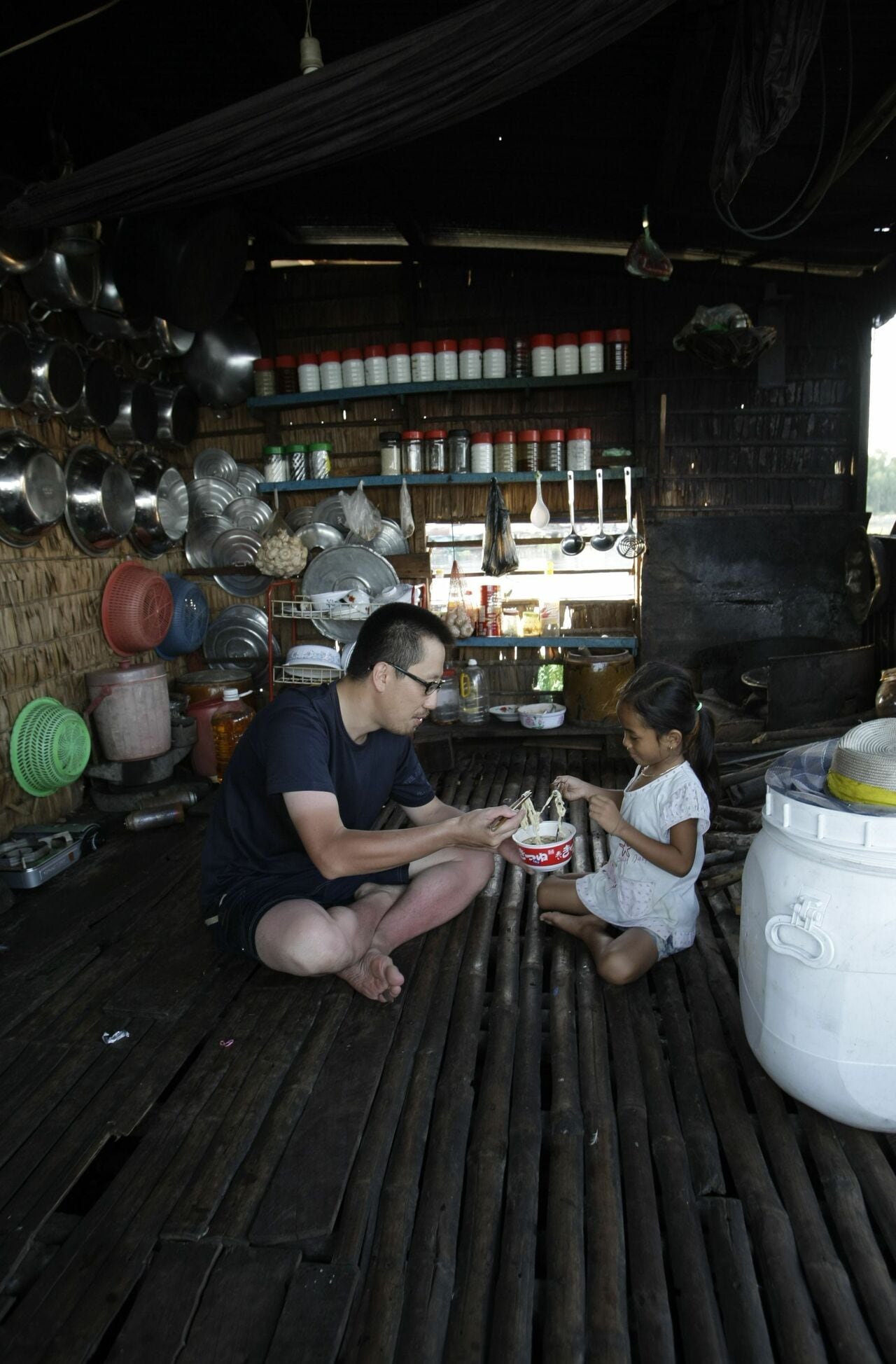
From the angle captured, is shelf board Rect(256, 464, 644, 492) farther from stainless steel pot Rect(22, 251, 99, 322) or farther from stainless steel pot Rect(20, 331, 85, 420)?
stainless steel pot Rect(22, 251, 99, 322)

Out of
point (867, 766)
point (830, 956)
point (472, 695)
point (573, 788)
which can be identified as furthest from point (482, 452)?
point (830, 956)

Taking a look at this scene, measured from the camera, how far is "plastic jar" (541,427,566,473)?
5703 millimetres

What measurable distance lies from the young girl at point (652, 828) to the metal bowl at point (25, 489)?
3.27 m

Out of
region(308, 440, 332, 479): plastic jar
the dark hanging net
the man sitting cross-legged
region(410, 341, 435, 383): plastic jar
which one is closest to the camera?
the dark hanging net

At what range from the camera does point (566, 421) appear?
597cm

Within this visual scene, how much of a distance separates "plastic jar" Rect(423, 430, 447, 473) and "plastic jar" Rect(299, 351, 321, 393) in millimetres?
887

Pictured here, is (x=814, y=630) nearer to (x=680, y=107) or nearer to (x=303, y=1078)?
(x=680, y=107)

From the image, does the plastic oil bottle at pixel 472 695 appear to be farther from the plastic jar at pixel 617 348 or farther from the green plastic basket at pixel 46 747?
the green plastic basket at pixel 46 747

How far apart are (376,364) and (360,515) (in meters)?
1.09

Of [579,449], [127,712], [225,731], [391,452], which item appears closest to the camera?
[127,712]

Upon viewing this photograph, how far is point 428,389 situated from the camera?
5.75m

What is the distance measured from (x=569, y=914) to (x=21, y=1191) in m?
1.93

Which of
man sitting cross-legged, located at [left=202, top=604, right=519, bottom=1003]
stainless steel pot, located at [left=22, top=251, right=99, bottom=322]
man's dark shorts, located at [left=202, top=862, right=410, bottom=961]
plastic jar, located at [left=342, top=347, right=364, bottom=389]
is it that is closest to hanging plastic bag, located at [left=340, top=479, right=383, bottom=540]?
plastic jar, located at [left=342, top=347, right=364, bottom=389]

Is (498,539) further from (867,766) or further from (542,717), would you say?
(867,766)
